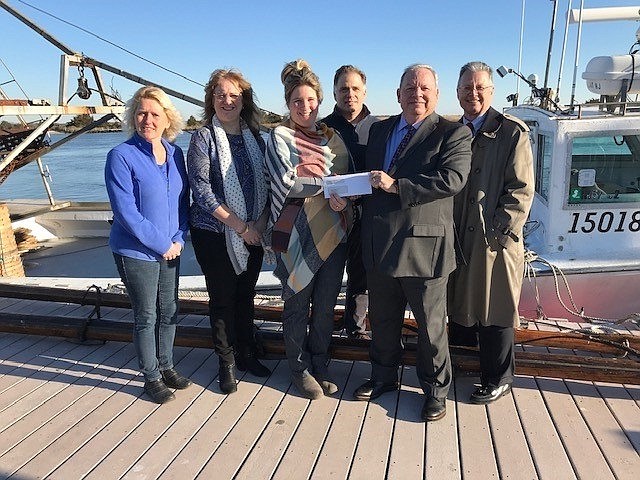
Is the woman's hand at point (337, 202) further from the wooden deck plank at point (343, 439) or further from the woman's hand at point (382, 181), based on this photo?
the wooden deck plank at point (343, 439)

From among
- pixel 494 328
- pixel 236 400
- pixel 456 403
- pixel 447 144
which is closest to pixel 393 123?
pixel 447 144

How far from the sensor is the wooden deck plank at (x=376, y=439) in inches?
83.0

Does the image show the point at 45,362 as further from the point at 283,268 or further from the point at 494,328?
the point at 494,328

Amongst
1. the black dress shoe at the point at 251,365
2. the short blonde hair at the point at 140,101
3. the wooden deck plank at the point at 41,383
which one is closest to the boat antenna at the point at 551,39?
the short blonde hair at the point at 140,101

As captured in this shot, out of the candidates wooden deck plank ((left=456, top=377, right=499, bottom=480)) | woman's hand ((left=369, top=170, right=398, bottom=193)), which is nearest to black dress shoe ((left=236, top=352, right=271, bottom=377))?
wooden deck plank ((left=456, top=377, right=499, bottom=480))

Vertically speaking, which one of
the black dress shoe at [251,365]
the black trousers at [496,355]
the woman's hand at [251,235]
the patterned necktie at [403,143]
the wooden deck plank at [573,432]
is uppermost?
the patterned necktie at [403,143]

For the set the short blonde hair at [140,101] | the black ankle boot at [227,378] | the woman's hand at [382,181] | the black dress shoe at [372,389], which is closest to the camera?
the woman's hand at [382,181]

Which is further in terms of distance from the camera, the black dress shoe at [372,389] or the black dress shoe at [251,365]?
the black dress shoe at [251,365]

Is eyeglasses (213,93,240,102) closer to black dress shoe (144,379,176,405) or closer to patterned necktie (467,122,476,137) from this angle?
patterned necktie (467,122,476,137)

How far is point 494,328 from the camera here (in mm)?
2551

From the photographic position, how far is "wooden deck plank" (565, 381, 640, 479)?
2.09 metres

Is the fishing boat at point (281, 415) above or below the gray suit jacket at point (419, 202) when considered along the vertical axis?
below

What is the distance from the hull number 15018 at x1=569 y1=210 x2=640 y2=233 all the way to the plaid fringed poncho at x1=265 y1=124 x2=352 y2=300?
9.86ft

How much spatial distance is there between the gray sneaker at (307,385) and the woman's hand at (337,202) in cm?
96
